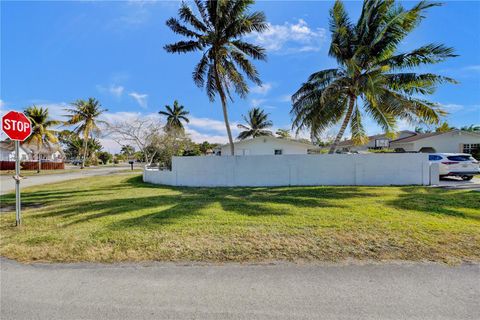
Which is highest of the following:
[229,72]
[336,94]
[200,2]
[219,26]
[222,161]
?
[200,2]

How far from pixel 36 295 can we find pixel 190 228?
2836 millimetres

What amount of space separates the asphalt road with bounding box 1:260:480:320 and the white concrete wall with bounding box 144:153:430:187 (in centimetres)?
890

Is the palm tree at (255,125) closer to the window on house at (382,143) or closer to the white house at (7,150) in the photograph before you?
the window on house at (382,143)

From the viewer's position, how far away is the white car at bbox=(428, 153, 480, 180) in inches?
533

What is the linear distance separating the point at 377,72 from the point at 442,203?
6897 mm

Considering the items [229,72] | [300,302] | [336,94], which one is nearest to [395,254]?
[300,302]

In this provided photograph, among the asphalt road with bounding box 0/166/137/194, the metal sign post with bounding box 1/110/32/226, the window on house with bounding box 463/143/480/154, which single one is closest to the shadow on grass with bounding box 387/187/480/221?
the metal sign post with bounding box 1/110/32/226

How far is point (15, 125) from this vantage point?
5.95 meters

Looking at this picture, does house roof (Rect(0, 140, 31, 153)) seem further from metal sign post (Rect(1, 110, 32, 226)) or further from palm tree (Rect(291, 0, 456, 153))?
palm tree (Rect(291, 0, 456, 153))

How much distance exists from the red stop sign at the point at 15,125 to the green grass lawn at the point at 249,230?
85.6 inches

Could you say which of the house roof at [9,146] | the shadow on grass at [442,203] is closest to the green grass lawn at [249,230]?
the shadow on grass at [442,203]

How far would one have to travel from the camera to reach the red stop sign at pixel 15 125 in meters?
5.74

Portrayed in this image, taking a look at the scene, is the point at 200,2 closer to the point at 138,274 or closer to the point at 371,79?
the point at 371,79

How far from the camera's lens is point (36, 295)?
3.16m
